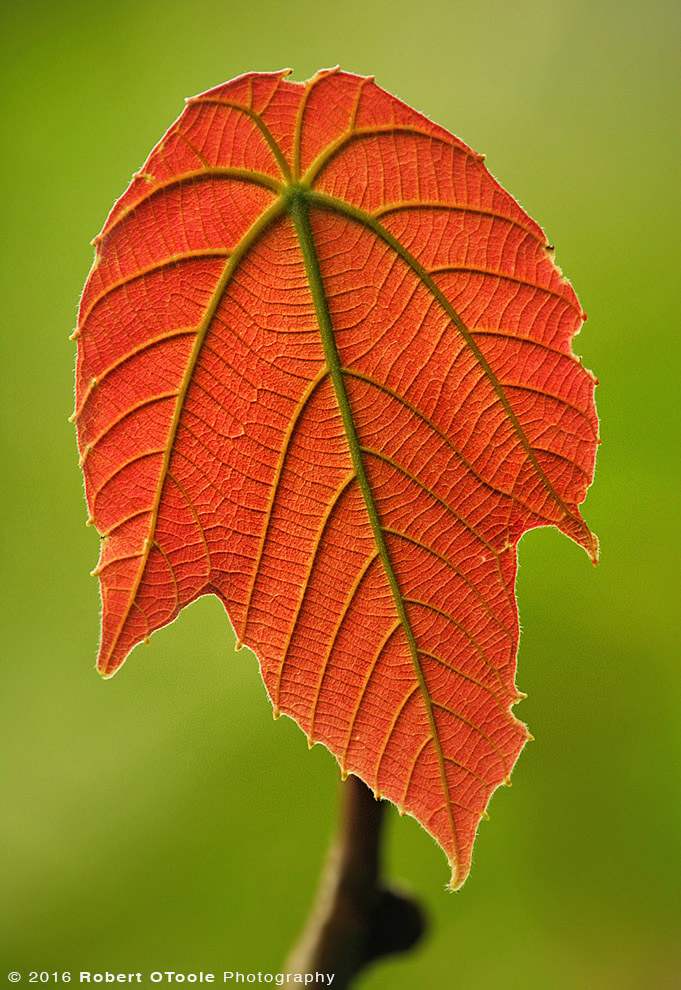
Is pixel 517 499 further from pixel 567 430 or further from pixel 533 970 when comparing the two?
pixel 533 970

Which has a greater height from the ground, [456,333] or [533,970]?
[456,333]

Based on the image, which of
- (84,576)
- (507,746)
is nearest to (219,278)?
(507,746)

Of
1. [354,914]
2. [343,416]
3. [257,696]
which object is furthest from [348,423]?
[257,696]

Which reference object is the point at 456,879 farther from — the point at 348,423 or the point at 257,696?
the point at 257,696

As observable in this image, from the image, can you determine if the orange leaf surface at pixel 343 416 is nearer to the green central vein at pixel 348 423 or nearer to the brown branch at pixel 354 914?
the green central vein at pixel 348 423

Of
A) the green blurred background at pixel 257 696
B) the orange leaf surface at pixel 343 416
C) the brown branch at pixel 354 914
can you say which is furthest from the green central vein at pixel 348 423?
the green blurred background at pixel 257 696

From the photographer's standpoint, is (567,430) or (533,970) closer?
(567,430)
